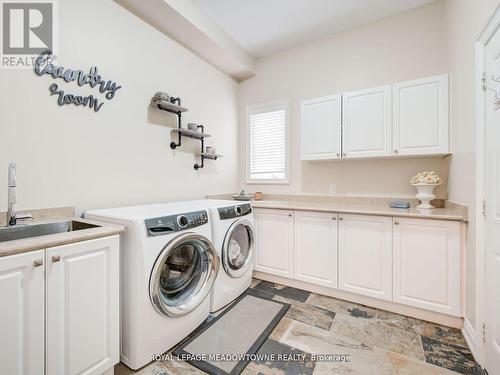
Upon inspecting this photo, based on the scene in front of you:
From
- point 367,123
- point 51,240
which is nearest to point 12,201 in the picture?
point 51,240

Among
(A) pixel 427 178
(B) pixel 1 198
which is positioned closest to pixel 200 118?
(B) pixel 1 198

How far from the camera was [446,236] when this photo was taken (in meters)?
1.81

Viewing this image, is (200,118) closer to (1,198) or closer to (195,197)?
(195,197)

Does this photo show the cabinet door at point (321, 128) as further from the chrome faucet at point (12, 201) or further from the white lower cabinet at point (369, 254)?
the chrome faucet at point (12, 201)

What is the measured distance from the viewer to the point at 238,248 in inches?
94.8

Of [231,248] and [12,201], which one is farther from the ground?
[12,201]

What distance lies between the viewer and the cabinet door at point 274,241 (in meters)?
2.53

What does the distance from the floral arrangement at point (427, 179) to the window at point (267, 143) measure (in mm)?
1523

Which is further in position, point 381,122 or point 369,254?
point 381,122

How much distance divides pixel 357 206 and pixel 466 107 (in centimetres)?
122

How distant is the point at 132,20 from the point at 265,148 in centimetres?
212

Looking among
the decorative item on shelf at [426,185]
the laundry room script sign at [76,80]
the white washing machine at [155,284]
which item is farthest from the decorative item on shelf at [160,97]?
the decorative item on shelf at [426,185]

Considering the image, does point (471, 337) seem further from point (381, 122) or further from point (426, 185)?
point (381, 122)

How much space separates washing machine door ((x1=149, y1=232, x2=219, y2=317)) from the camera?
1.57 m
